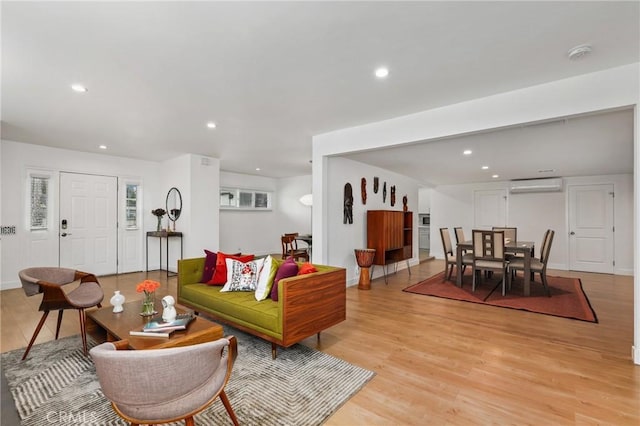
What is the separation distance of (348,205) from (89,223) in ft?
16.6

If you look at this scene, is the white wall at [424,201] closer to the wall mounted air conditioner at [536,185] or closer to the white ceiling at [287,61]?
the wall mounted air conditioner at [536,185]

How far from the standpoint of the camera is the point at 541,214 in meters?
7.57

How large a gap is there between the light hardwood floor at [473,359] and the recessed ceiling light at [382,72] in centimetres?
250

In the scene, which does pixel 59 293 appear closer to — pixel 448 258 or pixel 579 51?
pixel 579 51

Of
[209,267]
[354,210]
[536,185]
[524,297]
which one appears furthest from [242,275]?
[536,185]

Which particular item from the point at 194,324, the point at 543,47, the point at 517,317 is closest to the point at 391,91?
the point at 543,47

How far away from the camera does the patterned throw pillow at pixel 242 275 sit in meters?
3.17

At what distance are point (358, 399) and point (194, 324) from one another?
4.38 feet

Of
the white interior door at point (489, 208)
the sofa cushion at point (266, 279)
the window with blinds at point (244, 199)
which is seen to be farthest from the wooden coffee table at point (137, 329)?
the white interior door at point (489, 208)

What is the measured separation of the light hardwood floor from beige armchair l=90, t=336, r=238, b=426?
36.4 inches

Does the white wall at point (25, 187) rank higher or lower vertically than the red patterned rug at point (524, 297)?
higher

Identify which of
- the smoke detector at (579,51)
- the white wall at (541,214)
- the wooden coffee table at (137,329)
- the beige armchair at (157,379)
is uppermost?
the smoke detector at (579,51)

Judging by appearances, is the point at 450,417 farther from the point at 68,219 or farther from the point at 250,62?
the point at 68,219

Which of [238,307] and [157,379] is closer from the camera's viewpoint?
[157,379]
